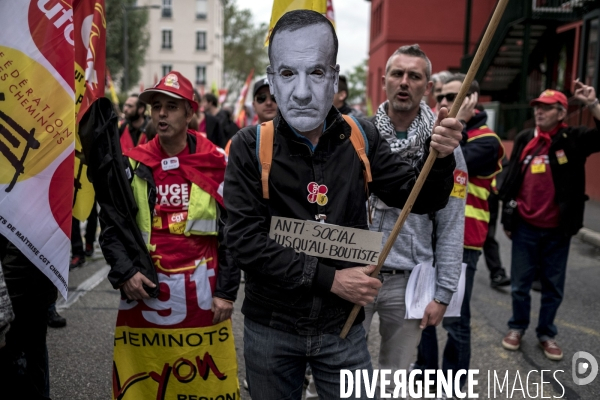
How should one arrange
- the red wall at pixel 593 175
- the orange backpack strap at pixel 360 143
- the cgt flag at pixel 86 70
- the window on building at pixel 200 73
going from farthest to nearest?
1. the window on building at pixel 200 73
2. the red wall at pixel 593 175
3. the cgt flag at pixel 86 70
4. the orange backpack strap at pixel 360 143

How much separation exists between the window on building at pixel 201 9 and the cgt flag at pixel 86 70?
58044 mm

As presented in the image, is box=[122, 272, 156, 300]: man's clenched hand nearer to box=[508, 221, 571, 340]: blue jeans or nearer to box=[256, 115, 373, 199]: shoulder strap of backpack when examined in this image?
box=[256, 115, 373, 199]: shoulder strap of backpack

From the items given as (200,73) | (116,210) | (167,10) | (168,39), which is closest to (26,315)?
(116,210)

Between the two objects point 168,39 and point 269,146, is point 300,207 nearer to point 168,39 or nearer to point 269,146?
point 269,146

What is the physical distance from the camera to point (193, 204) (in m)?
2.98

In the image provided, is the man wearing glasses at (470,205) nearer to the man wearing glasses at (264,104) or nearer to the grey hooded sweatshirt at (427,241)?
the grey hooded sweatshirt at (427,241)

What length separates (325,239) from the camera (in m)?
2.06

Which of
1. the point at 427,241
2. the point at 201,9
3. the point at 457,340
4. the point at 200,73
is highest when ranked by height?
the point at 201,9

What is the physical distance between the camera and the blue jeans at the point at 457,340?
11.9 feet

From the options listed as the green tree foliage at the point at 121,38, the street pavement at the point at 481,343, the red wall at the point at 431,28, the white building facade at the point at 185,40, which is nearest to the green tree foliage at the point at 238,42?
the white building facade at the point at 185,40

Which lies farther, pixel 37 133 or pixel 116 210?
pixel 116 210

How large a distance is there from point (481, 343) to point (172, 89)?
3.22 m

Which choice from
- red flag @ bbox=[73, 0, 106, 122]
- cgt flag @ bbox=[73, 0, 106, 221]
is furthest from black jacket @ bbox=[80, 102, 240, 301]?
red flag @ bbox=[73, 0, 106, 122]

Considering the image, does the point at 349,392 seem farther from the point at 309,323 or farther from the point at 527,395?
the point at 527,395
